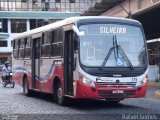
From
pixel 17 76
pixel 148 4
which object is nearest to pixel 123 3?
Answer: pixel 148 4

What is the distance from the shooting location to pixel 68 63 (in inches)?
664

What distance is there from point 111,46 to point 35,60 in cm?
597

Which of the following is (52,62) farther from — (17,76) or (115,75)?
(17,76)

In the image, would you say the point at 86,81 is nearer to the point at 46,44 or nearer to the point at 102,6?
the point at 46,44

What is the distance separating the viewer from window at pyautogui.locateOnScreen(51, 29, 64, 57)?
17.6 meters

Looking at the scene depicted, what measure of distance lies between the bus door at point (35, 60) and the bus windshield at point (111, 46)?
491cm

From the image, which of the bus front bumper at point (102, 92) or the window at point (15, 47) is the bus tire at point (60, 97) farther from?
the window at point (15, 47)

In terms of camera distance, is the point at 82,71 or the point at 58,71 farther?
the point at 58,71

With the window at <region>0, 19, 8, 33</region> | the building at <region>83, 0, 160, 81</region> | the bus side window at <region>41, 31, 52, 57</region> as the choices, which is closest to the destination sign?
the bus side window at <region>41, 31, 52, 57</region>

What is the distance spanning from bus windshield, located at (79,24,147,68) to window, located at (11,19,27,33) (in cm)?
7292

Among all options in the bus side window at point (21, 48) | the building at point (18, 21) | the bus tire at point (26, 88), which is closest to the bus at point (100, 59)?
the bus tire at point (26, 88)

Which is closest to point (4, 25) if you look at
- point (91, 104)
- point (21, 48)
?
point (21, 48)

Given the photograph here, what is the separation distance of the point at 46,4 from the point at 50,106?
8285 cm

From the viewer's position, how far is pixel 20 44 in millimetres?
24391
